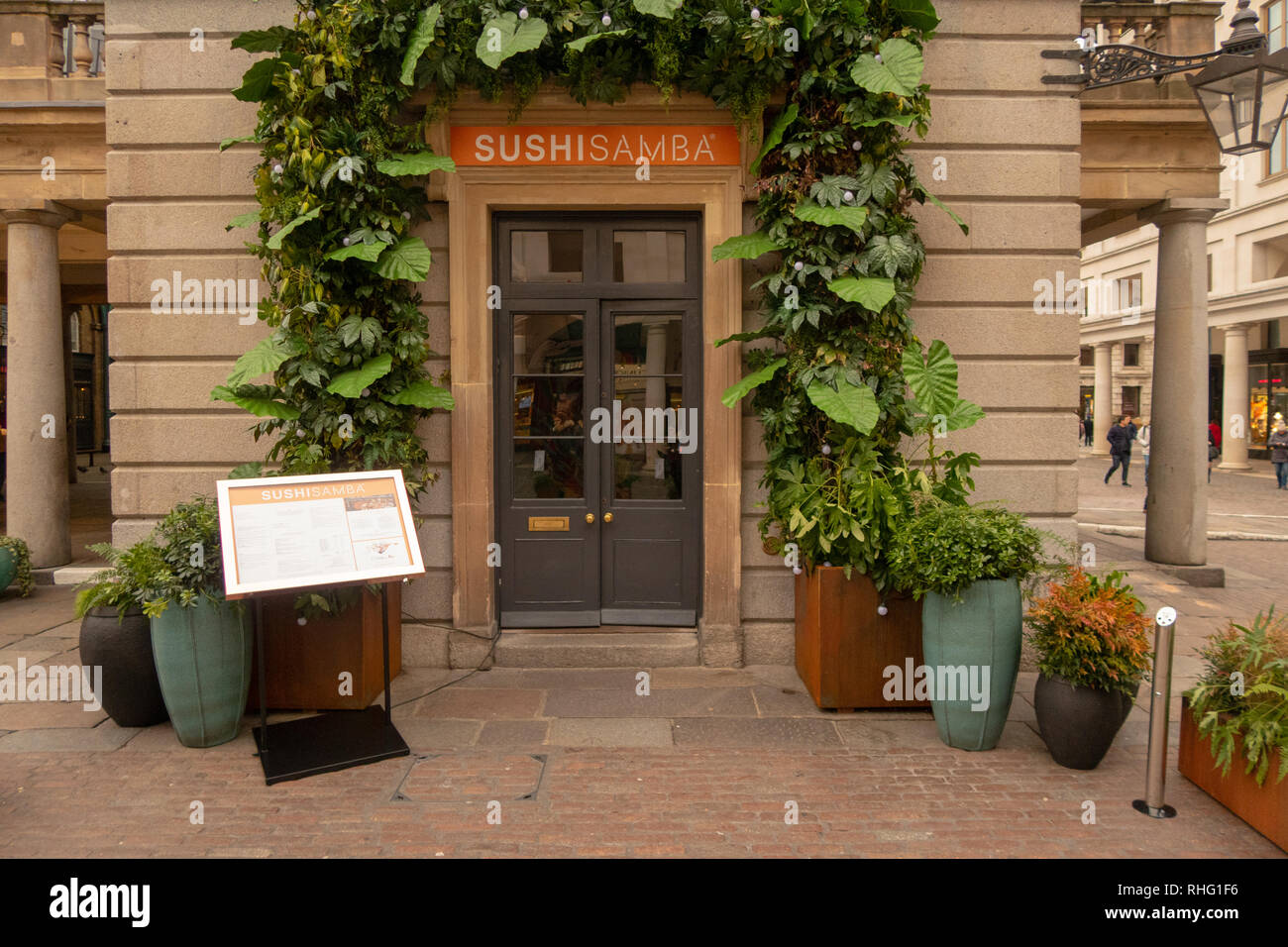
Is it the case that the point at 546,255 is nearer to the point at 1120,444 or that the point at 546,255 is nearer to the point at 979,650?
the point at 979,650

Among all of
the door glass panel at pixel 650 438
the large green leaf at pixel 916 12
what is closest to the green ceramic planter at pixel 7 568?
the door glass panel at pixel 650 438

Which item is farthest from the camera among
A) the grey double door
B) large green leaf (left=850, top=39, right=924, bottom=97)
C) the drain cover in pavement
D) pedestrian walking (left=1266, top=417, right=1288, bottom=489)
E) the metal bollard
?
pedestrian walking (left=1266, top=417, right=1288, bottom=489)

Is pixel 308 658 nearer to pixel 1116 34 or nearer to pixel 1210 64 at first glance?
pixel 1210 64

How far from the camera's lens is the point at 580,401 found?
7449mm

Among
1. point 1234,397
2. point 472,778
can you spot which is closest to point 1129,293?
point 1234,397

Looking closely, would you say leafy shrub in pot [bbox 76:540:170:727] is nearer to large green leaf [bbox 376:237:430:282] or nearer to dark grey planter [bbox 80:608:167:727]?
dark grey planter [bbox 80:608:167:727]

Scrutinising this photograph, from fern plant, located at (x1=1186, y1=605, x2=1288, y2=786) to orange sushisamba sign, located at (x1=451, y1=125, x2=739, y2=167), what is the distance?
16.8 ft

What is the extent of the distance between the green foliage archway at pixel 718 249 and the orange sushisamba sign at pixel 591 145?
43 cm

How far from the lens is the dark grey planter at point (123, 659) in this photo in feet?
18.2

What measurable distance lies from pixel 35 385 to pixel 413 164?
23.7 ft

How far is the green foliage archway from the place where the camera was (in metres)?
6.23

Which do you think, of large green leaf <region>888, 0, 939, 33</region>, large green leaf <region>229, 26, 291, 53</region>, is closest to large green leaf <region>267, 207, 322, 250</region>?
large green leaf <region>229, 26, 291, 53</region>

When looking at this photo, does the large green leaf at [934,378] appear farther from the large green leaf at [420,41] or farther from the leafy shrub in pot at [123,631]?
the leafy shrub in pot at [123,631]

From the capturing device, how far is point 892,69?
20.1ft
